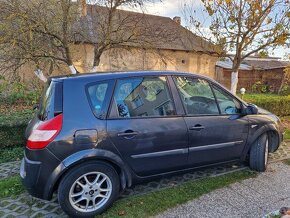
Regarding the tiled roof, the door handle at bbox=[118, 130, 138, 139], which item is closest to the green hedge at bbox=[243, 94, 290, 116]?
the tiled roof

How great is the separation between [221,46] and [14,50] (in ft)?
20.9

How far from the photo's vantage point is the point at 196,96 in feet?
12.0

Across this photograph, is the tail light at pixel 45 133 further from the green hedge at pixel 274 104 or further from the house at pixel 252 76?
the house at pixel 252 76

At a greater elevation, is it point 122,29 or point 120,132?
point 122,29

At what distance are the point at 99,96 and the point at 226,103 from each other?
1.96 m

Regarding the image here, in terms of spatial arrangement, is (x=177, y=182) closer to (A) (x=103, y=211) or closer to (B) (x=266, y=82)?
(A) (x=103, y=211)

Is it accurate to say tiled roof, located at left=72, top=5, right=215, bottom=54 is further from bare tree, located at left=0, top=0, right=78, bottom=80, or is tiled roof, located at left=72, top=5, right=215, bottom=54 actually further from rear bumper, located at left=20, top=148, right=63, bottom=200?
rear bumper, located at left=20, top=148, right=63, bottom=200

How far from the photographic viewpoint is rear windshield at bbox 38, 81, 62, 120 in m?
2.77

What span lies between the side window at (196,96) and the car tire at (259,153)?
1.01m

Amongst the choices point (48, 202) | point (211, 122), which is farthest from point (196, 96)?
point (48, 202)

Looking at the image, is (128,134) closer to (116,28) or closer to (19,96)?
(116,28)

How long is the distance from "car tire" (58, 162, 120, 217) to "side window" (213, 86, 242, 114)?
73.0 inches

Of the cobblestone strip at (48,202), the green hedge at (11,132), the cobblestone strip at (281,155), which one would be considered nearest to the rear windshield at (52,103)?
the cobblestone strip at (48,202)

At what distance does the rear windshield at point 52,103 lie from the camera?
9.08 ft
